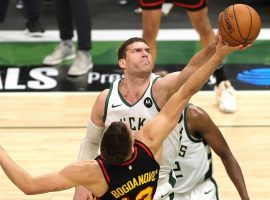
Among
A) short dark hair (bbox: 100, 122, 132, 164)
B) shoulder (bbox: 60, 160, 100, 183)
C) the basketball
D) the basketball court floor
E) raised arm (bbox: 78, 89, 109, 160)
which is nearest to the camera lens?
short dark hair (bbox: 100, 122, 132, 164)

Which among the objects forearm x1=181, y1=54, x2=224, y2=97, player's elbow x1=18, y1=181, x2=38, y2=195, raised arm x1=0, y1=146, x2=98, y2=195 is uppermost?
forearm x1=181, y1=54, x2=224, y2=97

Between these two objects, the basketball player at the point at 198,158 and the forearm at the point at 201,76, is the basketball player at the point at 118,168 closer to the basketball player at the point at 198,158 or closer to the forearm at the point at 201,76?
the forearm at the point at 201,76

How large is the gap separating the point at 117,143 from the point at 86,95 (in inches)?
144

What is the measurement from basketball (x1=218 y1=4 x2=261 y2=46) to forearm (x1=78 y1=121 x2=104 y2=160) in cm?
105

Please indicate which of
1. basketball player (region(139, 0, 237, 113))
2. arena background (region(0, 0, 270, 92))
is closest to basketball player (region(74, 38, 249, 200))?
basketball player (region(139, 0, 237, 113))

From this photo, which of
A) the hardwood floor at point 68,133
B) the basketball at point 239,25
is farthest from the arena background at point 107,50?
the basketball at point 239,25

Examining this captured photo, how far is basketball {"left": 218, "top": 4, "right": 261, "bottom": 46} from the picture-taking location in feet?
12.3

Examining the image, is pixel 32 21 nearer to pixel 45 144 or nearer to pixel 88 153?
pixel 45 144

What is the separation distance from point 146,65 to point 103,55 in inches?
150

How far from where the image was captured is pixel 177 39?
843cm

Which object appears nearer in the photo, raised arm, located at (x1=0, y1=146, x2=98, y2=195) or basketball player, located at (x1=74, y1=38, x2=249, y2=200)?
raised arm, located at (x1=0, y1=146, x2=98, y2=195)

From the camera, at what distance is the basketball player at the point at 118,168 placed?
3.56 metres

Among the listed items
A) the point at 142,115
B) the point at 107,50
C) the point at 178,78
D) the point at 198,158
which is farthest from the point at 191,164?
the point at 107,50

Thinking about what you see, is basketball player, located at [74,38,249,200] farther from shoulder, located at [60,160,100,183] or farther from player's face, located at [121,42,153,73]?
shoulder, located at [60,160,100,183]
